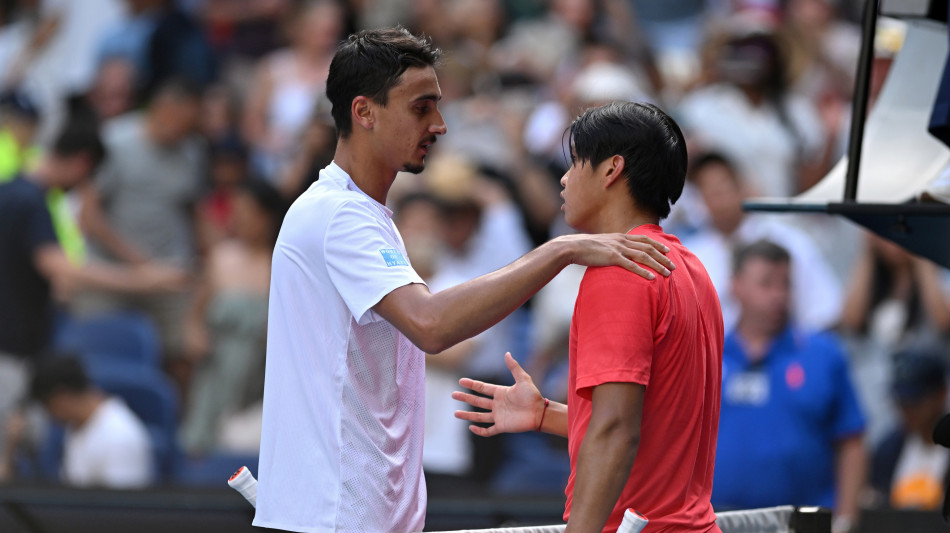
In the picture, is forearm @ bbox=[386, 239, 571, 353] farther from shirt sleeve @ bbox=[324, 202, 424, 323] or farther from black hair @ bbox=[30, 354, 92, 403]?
black hair @ bbox=[30, 354, 92, 403]

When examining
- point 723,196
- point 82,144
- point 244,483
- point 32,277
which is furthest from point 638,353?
point 82,144

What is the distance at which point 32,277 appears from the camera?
8.13m

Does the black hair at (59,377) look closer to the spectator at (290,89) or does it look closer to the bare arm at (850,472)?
the spectator at (290,89)

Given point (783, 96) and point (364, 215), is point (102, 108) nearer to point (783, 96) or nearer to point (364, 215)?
point (783, 96)

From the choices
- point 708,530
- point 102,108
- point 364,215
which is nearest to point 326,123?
point 102,108

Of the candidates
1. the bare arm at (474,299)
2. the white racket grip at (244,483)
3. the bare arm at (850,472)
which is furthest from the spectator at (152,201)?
the bare arm at (474,299)

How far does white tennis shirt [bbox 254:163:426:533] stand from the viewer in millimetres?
2771

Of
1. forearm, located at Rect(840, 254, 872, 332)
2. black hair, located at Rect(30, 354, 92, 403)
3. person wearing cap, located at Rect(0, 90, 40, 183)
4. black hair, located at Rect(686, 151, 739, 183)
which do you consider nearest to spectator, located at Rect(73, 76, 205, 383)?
person wearing cap, located at Rect(0, 90, 40, 183)

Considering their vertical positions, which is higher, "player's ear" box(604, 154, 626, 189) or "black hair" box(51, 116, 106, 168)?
"black hair" box(51, 116, 106, 168)

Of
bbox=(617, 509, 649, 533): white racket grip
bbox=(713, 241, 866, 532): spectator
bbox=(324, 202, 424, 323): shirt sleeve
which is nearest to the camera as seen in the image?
bbox=(617, 509, 649, 533): white racket grip

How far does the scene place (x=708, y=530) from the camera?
2652mm

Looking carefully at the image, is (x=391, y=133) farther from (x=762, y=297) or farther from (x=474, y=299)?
(x=762, y=297)

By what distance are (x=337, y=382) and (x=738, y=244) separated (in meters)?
4.30

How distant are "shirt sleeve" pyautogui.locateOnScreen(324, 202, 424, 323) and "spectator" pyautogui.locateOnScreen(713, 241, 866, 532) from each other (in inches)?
129
